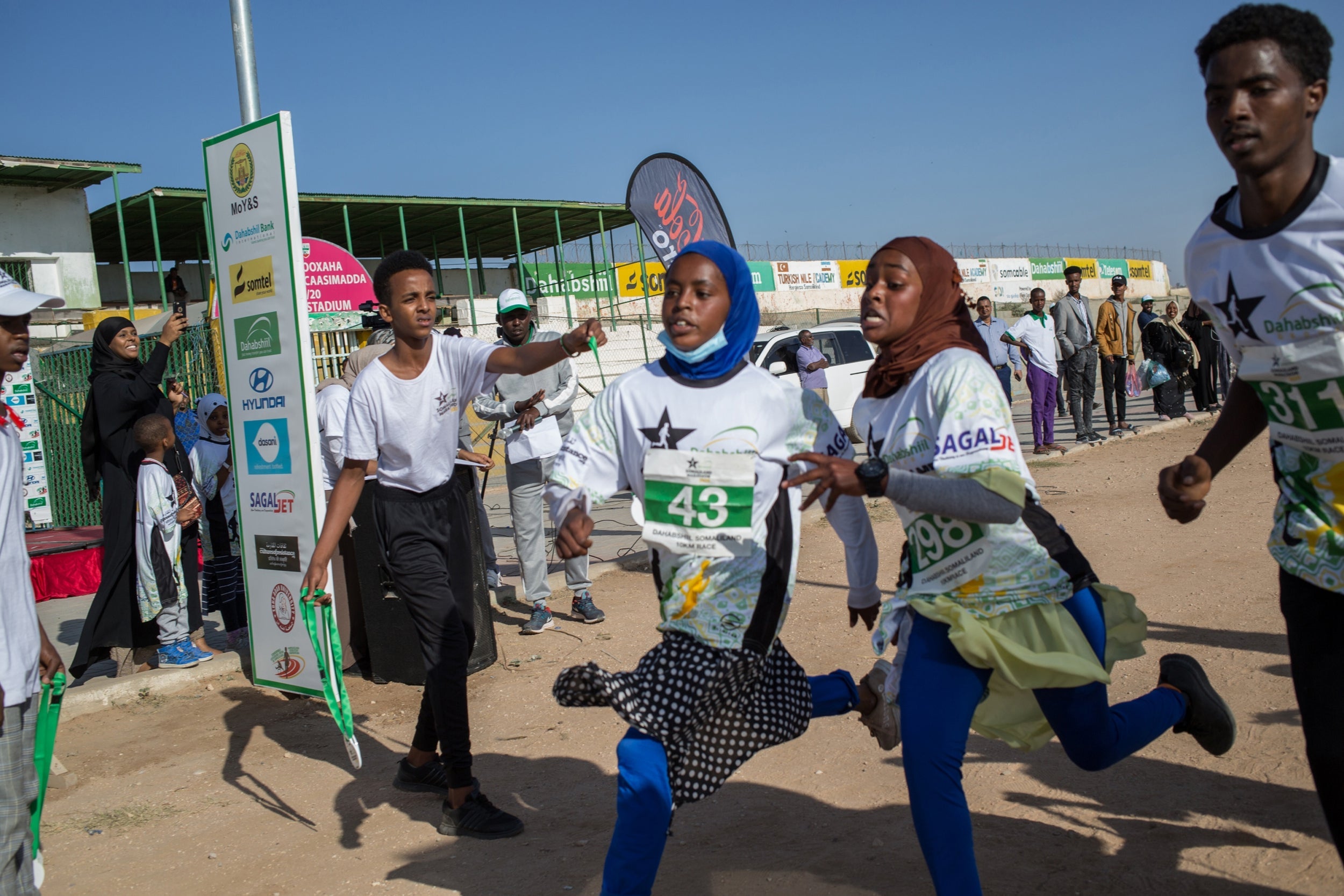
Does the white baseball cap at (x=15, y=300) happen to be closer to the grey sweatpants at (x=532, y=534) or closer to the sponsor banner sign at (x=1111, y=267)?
the grey sweatpants at (x=532, y=534)

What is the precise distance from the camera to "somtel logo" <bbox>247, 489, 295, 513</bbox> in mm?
5426

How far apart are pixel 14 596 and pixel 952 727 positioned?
97.6 inches

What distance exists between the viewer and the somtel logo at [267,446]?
541 centimetres

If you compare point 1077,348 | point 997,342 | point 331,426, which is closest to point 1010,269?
point 1077,348

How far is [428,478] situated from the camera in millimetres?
4117

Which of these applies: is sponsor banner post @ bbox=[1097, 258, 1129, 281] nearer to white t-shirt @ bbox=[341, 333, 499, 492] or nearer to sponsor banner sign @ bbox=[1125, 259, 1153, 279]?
sponsor banner sign @ bbox=[1125, 259, 1153, 279]

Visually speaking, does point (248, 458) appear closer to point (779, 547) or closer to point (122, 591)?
point (122, 591)

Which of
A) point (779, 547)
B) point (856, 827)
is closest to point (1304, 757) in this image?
point (856, 827)

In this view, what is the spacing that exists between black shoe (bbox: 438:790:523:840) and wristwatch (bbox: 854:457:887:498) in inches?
87.5

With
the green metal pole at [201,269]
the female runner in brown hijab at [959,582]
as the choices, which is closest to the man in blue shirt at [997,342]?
the female runner in brown hijab at [959,582]

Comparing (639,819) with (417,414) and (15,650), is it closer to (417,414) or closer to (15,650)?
(15,650)

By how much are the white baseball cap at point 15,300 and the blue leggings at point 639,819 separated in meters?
1.90

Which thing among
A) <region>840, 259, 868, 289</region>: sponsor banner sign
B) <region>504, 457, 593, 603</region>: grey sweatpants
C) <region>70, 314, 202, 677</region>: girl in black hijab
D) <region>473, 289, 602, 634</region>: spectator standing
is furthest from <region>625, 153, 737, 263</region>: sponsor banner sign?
<region>840, 259, 868, 289</region>: sponsor banner sign

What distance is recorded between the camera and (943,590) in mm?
Result: 2639
